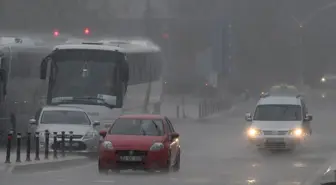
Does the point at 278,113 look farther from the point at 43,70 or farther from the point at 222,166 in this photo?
the point at 43,70

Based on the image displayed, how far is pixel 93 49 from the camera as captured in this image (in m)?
33.0

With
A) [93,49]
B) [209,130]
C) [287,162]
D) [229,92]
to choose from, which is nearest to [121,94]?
[93,49]

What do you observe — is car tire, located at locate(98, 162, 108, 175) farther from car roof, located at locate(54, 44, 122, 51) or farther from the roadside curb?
car roof, located at locate(54, 44, 122, 51)

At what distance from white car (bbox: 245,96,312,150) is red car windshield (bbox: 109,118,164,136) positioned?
886cm

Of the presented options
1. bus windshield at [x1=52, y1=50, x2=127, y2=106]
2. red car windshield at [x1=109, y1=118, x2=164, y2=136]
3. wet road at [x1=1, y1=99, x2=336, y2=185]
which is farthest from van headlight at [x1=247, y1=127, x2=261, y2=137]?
red car windshield at [x1=109, y1=118, x2=164, y2=136]

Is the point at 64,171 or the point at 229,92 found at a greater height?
the point at 229,92

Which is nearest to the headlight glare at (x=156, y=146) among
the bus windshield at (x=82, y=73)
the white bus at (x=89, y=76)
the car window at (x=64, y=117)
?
the car window at (x=64, y=117)

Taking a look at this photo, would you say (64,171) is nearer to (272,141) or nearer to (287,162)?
(287,162)

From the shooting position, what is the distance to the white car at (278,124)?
3200 centimetres

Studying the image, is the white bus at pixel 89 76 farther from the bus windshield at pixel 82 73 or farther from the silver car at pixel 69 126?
the silver car at pixel 69 126

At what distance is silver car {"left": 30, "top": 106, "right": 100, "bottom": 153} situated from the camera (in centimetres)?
2862

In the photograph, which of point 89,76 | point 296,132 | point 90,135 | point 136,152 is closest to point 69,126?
point 90,135

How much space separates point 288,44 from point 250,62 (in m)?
4.99

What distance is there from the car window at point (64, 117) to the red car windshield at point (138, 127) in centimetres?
583
